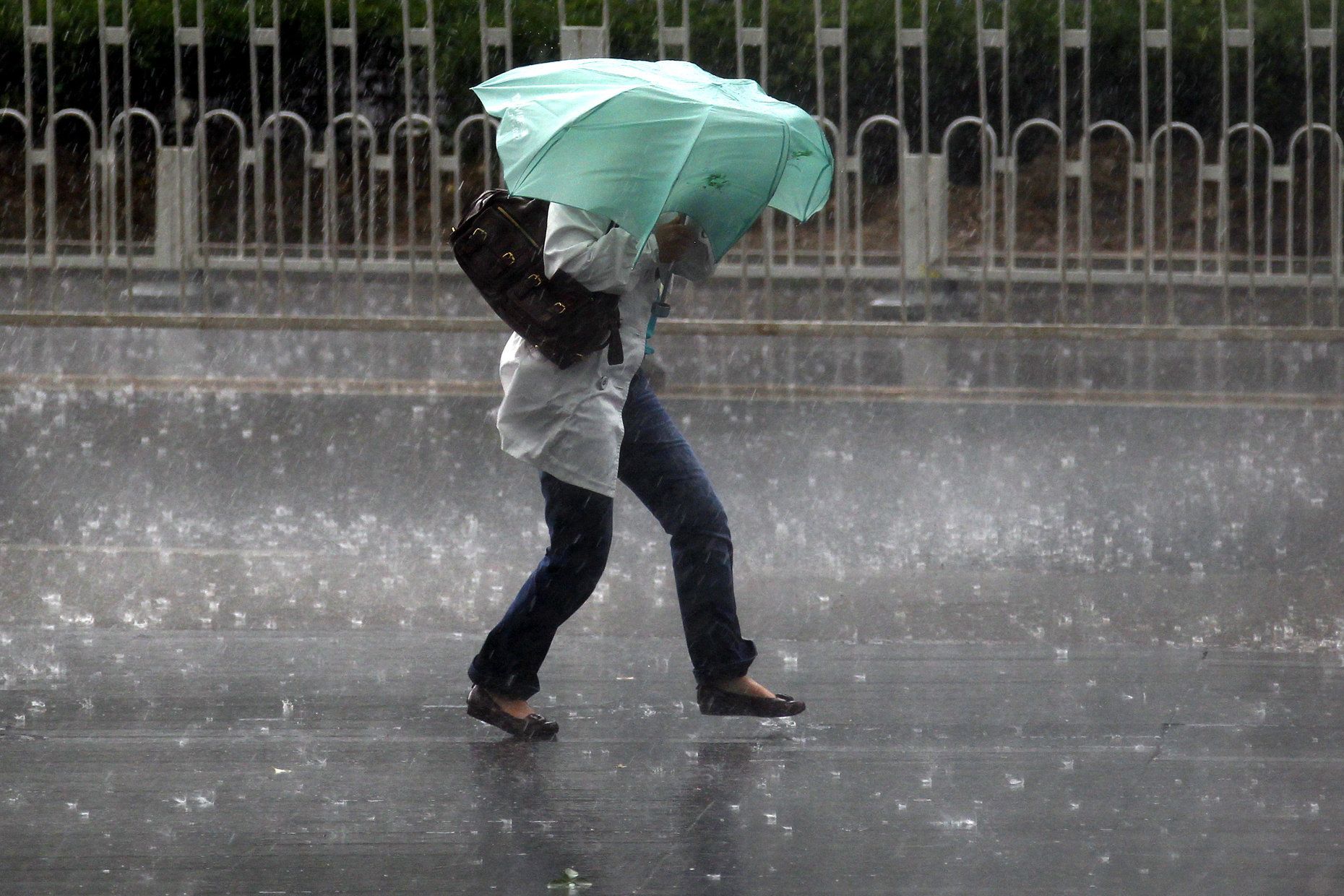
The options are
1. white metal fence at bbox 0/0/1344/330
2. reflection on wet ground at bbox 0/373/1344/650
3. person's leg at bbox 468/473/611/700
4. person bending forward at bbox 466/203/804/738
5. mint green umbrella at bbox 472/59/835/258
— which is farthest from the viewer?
white metal fence at bbox 0/0/1344/330

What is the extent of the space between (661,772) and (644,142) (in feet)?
5.09

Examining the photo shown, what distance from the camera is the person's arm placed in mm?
4770

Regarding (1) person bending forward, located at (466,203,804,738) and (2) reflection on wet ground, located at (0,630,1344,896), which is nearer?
(2) reflection on wet ground, located at (0,630,1344,896)

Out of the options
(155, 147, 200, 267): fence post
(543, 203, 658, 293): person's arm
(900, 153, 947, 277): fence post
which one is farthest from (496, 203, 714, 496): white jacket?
(155, 147, 200, 267): fence post

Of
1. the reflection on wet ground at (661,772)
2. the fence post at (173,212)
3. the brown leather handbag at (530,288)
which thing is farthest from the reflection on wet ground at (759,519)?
the fence post at (173,212)

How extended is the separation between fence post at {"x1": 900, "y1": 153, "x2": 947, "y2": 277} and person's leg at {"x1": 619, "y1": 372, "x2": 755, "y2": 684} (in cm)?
766

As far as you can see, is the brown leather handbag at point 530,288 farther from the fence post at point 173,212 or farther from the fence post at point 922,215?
the fence post at point 173,212

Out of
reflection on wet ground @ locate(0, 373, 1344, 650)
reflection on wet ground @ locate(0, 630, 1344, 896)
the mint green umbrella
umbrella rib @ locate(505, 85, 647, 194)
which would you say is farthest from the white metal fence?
umbrella rib @ locate(505, 85, 647, 194)

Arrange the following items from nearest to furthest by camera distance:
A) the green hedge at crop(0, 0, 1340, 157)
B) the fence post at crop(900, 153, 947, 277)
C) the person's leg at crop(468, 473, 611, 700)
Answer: the person's leg at crop(468, 473, 611, 700) → the fence post at crop(900, 153, 947, 277) → the green hedge at crop(0, 0, 1340, 157)

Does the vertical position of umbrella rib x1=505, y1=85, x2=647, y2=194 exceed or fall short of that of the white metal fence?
it falls short

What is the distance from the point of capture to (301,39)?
1670 centimetres

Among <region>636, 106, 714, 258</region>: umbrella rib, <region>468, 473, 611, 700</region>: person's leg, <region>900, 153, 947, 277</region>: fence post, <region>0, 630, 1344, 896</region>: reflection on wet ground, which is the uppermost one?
<region>900, 153, 947, 277</region>: fence post

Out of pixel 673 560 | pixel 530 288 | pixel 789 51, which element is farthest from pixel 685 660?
pixel 789 51

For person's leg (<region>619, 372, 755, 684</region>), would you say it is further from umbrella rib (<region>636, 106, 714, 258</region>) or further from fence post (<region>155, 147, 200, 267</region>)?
fence post (<region>155, 147, 200, 267</region>)
